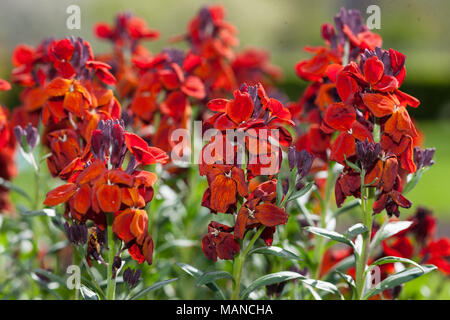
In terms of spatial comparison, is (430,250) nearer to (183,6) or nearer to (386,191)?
(386,191)

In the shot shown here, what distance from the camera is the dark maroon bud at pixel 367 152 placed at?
117cm

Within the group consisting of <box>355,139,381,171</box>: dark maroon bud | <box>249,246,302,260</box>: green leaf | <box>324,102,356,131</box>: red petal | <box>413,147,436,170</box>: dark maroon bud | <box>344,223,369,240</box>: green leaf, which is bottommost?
<box>249,246,302,260</box>: green leaf

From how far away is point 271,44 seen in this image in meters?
14.0

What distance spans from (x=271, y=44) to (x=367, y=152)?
13250 mm

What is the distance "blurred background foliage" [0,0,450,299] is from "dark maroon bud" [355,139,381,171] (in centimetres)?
81

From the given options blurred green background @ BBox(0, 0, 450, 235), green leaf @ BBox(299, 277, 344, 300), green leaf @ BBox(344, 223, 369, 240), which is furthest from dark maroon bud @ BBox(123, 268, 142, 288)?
blurred green background @ BBox(0, 0, 450, 235)

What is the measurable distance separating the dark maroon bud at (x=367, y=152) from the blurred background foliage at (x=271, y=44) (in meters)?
0.81

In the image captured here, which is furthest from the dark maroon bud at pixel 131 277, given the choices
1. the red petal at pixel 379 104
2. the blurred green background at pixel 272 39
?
the blurred green background at pixel 272 39

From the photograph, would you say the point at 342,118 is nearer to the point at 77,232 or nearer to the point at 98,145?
the point at 98,145

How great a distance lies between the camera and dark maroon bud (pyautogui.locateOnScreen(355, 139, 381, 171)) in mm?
1169

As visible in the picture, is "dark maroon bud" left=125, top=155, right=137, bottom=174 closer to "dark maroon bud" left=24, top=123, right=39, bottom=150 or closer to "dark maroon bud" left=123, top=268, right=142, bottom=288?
"dark maroon bud" left=123, top=268, right=142, bottom=288

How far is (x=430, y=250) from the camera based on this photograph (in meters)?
1.79

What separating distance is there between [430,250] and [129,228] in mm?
1141
